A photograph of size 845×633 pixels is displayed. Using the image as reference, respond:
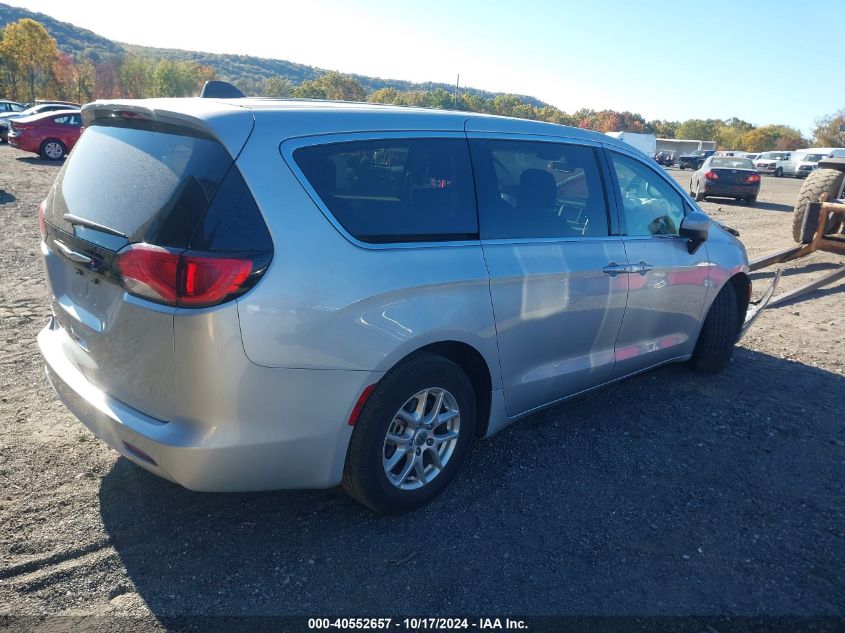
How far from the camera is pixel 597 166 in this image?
12.8ft

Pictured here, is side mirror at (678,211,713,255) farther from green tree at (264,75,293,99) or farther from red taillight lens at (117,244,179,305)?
green tree at (264,75,293,99)

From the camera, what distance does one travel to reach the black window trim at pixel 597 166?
327 cm

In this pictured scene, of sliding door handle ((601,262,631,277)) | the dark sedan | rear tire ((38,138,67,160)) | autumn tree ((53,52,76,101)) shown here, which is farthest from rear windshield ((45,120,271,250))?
autumn tree ((53,52,76,101))

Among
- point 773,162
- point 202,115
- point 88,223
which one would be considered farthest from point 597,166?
point 773,162

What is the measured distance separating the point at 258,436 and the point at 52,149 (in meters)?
22.2

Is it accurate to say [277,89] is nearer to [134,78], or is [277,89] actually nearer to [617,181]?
[134,78]

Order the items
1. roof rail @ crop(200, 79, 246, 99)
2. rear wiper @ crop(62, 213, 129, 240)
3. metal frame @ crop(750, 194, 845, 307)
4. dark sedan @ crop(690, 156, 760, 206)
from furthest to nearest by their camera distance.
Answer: dark sedan @ crop(690, 156, 760, 206) → metal frame @ crop(750, 194, 845, 307) → roof rail @ crop(200, 79, 246, 99) → rear wiper @ crop(62, 213, 129, 240)

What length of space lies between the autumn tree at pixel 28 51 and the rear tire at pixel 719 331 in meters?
72.3

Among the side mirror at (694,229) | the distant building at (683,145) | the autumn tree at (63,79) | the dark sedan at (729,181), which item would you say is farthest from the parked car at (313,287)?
the autumn tree at (63,79)

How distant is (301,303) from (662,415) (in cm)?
297

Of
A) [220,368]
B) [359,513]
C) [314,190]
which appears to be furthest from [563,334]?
[220,368]

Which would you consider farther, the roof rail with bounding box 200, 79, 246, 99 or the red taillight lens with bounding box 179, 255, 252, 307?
the roof rail with bounding box 200, 79, 246, 99

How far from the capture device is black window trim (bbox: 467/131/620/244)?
327 cm

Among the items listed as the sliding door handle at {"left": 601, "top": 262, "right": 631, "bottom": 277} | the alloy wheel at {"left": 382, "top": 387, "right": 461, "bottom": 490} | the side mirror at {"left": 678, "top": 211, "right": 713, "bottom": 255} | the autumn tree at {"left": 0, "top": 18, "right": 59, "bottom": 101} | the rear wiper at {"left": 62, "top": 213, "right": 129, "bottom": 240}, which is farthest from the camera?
the autumn tree at {"left": 0, "top": 18, "right": 59, "bottom": 101}
